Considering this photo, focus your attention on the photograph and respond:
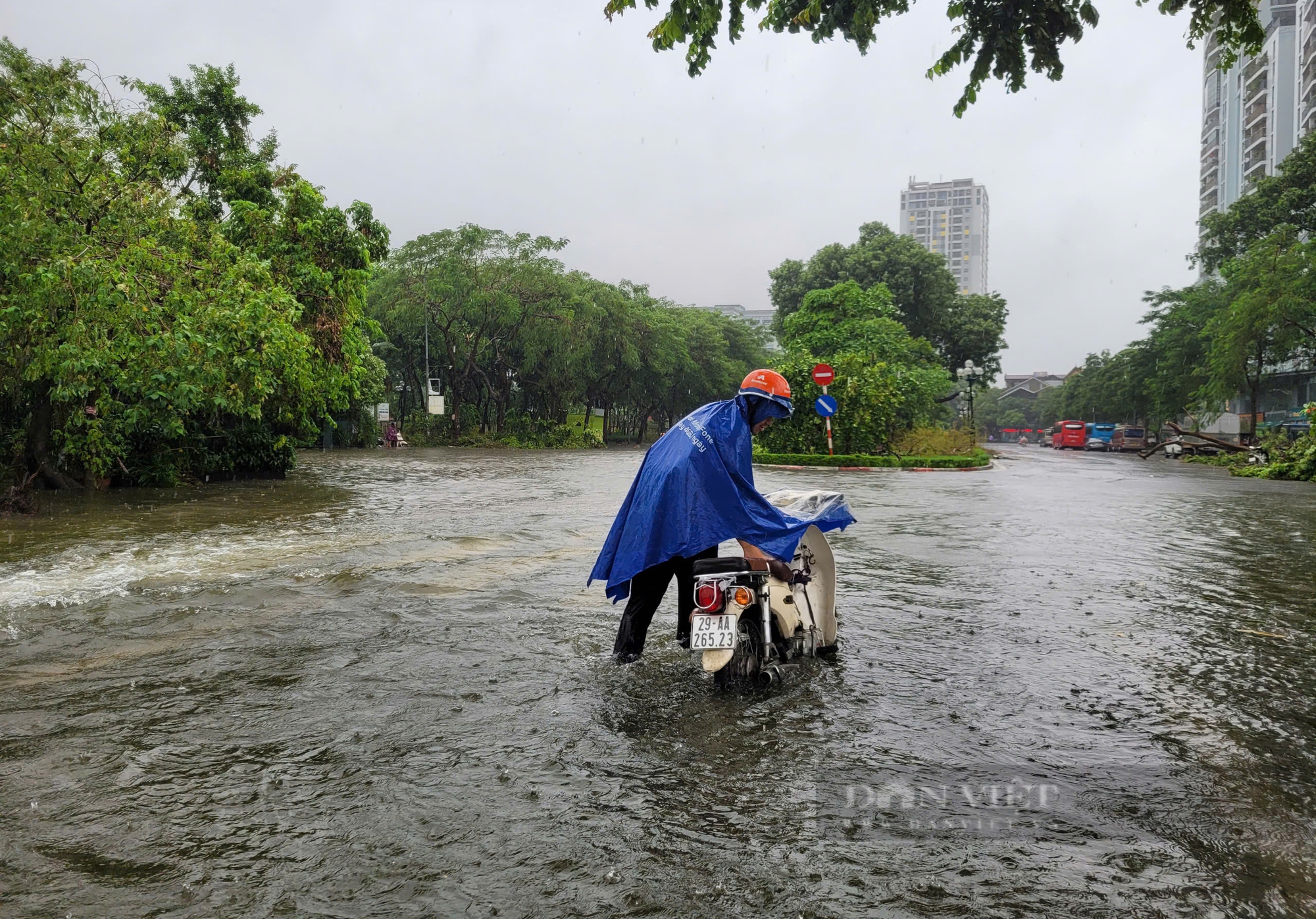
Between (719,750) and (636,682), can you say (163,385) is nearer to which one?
(636,682)

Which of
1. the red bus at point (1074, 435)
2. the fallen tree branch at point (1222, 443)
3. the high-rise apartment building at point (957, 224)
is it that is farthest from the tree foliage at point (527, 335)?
the high-rise apartment building at point (957, 224)

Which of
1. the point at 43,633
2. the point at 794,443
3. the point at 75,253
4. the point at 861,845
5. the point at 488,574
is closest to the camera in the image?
the point at 861,845

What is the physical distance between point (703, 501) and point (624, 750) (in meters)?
1.40

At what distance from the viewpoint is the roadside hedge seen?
2797cm

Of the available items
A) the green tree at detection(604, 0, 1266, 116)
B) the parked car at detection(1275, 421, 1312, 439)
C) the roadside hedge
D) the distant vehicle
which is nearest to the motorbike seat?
the green tree at detection(604, 0, 1266, 116)

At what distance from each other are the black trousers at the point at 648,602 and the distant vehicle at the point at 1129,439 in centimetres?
5787

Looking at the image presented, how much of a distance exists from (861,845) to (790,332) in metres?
50.0

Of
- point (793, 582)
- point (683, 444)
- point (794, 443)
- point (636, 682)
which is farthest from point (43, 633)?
point (794, 443)

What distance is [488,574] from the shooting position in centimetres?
859

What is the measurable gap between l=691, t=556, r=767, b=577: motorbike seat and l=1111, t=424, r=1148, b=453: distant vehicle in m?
58.3

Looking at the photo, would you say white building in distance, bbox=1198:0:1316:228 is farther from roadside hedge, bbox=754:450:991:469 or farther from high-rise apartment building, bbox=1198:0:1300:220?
roadside hedge, bbox=754:450:991:469

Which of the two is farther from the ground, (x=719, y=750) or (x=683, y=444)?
(x=683, y=444)

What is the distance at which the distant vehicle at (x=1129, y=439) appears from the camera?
186ft

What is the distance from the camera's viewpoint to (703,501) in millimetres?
4945
